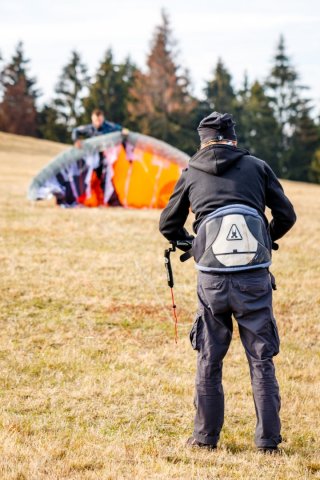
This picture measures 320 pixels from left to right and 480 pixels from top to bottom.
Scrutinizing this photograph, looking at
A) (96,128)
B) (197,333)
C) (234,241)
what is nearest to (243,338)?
(197,333)

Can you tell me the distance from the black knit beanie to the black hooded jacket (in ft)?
0.25

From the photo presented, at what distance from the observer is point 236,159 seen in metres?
4.19

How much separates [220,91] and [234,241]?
193 feet

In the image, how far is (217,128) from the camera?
4.24m

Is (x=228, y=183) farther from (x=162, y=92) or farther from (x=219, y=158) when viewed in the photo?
(x=162, y=92)

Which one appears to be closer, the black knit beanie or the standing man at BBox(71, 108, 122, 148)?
the black knit beanie

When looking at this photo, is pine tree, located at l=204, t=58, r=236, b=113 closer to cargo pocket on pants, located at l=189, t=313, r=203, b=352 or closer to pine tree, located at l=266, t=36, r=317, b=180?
pine tree, located at l=266, t=36, r=317, b=180

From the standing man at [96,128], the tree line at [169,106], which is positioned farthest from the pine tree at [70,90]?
the standing man at [96,128]

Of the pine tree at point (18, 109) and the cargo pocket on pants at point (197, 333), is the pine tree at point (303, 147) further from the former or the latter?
the cargo pocket on pants at point (197, 333)

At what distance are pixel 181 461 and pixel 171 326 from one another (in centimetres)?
331

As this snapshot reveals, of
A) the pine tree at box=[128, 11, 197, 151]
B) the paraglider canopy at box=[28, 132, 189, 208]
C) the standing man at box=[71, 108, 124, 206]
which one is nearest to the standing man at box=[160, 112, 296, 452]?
the paraglider canopy at box=[28, 132, 189, 208]

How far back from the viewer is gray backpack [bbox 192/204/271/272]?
13.3ft

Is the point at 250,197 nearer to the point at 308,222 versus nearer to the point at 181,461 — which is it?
the point at 181,461

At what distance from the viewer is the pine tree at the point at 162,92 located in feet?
168
